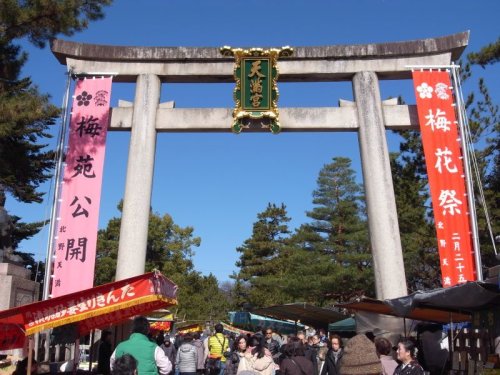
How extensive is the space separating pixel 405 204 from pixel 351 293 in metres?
7.31

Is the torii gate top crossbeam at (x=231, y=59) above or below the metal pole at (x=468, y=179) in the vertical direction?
above

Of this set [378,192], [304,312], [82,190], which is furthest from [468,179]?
[82,190]

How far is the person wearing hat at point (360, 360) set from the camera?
4363mm

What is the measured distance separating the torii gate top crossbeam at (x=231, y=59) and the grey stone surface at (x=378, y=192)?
46 centimetres

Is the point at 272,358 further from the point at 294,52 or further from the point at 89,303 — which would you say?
the point at 294,52

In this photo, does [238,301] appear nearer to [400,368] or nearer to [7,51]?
[7,51]

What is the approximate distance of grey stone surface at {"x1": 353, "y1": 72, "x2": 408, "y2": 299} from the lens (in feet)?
37.9

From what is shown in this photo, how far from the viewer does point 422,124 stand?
1223 centimetres

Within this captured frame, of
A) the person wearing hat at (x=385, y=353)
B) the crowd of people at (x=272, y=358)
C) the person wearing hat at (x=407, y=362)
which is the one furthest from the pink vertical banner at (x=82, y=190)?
the person wearing hat at (x=407, y=362)

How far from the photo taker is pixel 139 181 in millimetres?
12156

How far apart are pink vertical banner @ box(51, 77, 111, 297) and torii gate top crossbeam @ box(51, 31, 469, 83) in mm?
576

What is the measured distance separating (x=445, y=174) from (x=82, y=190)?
25.8 ft

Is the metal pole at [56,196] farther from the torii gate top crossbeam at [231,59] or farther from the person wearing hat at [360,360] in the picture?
the person wearing hat at [360,360]

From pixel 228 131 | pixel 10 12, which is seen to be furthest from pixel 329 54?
pixel 10 12
